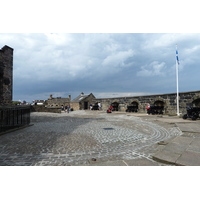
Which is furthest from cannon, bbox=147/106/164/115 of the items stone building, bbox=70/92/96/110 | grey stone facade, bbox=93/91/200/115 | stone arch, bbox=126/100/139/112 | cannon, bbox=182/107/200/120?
stone building, bbox=70/92/96/110

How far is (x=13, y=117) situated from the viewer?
260 inches

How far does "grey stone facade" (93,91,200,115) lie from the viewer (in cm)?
1085

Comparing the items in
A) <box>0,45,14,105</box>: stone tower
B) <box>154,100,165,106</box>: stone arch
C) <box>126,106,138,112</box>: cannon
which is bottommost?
<box>126,106,138,112</box>: cannon

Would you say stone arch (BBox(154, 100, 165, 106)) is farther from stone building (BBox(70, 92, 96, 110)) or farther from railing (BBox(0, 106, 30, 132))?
stone building (BBox(70, 92, 96, 110))

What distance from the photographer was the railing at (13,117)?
597cm

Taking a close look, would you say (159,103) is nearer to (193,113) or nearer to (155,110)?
(155,110)

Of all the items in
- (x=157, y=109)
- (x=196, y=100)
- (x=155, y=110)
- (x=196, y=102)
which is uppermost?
(x=196, y=100)

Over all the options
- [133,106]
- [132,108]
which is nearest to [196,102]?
[133,106]

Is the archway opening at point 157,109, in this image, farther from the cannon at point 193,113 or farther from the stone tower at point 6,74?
the stone tower at point 6,74

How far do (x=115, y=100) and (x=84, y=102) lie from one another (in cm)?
1359

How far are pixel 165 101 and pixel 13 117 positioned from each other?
13680 mm

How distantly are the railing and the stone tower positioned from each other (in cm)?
163

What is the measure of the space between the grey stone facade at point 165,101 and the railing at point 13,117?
12.9 metres

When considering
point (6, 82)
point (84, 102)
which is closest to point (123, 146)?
point (6, 82)
